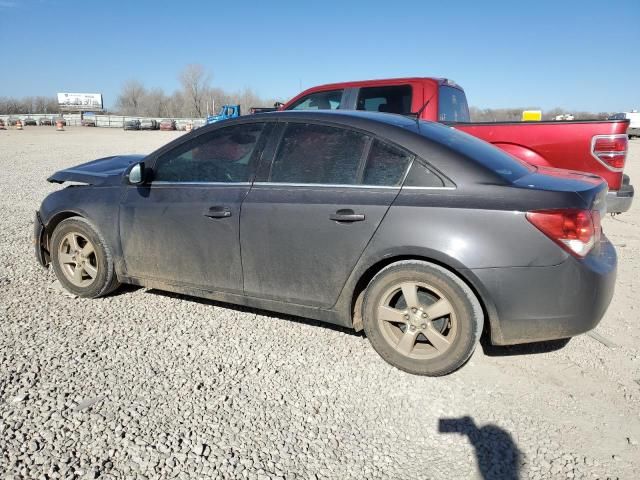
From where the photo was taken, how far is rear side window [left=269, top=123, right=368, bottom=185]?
10.5ft

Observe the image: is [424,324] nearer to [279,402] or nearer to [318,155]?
[279,402]

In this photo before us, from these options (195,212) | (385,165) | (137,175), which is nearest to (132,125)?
(137,175)

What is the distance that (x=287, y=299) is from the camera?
3.38 meters

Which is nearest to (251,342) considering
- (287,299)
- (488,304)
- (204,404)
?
(287,299)

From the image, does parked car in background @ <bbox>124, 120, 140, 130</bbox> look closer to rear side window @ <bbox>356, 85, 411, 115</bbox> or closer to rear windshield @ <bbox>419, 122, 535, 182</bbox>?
rear side window @ <bbox>356, 85, 411, 115</bbox>

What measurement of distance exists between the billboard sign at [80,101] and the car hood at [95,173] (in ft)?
339

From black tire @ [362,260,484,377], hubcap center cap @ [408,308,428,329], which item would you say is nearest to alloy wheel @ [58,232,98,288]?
black tire @ [362,260,484,377]

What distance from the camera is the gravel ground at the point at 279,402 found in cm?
227

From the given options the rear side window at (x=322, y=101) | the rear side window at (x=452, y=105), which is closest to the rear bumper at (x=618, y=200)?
the rear side window at (x=452, y=105)

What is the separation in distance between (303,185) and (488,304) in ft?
4.62

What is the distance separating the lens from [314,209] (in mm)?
3170

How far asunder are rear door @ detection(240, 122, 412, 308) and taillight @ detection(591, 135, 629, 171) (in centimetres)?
287

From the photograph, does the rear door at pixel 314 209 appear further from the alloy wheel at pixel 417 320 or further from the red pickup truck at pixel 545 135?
the red pickup truck at pixel 545 135

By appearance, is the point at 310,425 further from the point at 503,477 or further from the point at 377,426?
the point at 503,477
